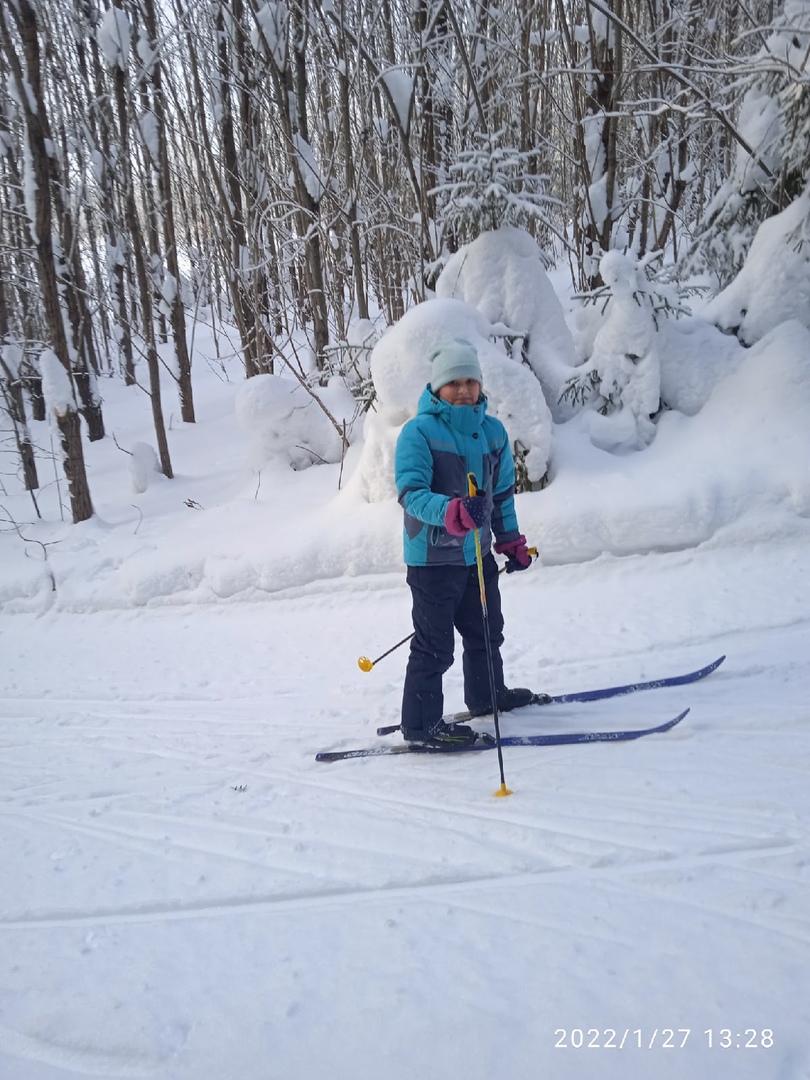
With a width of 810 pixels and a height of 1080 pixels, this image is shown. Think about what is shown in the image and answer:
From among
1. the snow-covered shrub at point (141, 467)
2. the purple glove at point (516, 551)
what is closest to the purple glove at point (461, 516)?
the purple glove at point (516, 551)

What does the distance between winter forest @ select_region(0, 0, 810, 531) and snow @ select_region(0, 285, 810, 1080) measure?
2.52ft

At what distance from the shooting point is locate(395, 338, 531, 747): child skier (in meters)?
3.15

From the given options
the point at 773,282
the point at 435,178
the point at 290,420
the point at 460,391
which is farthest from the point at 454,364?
the point at 435,178

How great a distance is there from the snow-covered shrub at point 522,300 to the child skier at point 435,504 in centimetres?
368

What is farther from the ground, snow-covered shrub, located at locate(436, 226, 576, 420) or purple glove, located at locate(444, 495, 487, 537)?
snow-covered shrub, located at locate(436, 226, 576, 420)

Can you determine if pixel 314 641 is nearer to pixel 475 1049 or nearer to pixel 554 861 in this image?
pixel 554 861

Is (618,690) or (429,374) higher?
(429,374)

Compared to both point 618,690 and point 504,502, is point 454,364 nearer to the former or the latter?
point 504,502

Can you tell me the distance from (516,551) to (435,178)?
7.47 meters

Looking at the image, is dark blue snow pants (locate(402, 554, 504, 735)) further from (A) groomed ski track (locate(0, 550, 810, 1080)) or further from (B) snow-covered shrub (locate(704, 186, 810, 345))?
(B) snow-covered shrub (locate(704, 186, 810, 345))

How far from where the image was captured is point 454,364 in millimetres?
3139

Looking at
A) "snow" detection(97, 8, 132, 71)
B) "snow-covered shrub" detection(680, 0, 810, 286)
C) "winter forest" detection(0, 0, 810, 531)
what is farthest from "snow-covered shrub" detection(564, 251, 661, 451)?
"snow" detection(97, 8, 132, 71)

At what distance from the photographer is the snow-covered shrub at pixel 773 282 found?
597 centimetres

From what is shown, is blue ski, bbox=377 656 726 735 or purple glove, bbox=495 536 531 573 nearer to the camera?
purple glove, bbox=495 536 531 573
